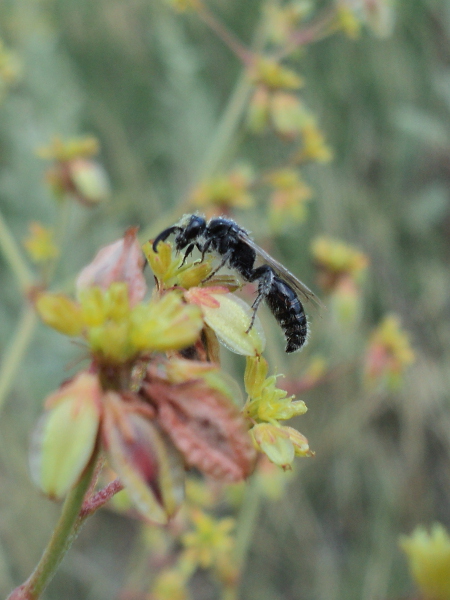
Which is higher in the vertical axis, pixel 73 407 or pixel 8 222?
pixel 8 222

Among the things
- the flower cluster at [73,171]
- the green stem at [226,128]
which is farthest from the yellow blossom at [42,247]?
the green stem at [226,128]

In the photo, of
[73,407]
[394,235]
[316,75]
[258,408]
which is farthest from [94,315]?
[316,75]

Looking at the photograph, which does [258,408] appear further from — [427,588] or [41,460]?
[427,588]

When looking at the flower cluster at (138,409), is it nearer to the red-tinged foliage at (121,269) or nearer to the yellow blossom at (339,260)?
the red-tinged foliage at (121,269)

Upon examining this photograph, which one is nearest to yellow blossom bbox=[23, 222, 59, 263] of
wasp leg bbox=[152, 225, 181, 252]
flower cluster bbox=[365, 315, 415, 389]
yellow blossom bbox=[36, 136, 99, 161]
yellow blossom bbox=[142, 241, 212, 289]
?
yellow blossom bbox=[36, 136, 99, 161]

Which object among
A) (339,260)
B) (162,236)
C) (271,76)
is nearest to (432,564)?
(162,236)

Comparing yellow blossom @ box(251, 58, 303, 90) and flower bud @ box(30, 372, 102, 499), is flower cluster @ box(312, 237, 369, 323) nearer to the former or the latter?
yellow blossom @ box(251, 58, 303, 90)
